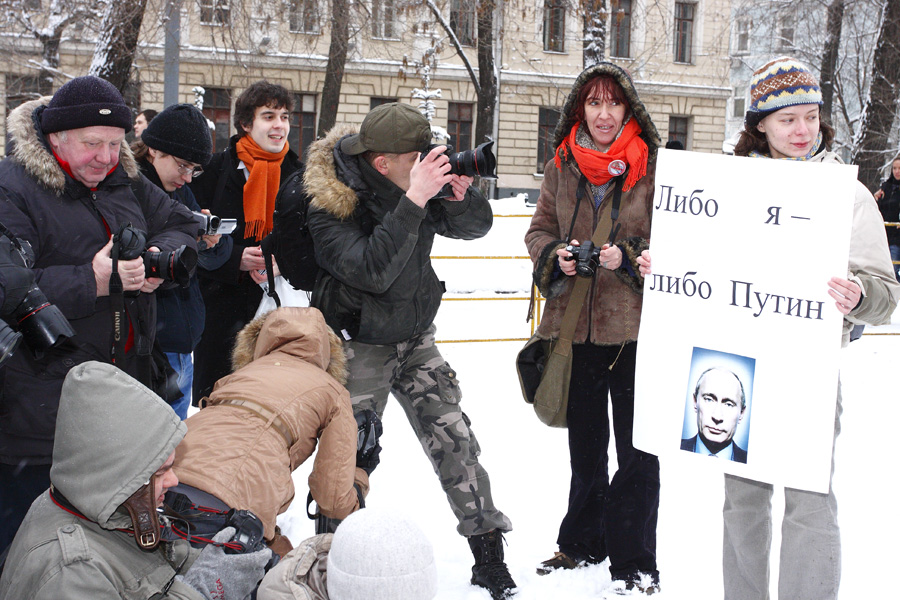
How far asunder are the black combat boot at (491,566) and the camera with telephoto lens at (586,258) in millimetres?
1144

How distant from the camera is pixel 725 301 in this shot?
281 cm

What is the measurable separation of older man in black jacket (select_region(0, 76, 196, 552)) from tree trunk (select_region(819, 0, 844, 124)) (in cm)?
1546

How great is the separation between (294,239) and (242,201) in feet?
4.08

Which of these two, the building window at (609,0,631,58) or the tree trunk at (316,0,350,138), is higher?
the building window at (609,0,631,58)

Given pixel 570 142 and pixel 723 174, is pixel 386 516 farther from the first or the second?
pixel 570 142

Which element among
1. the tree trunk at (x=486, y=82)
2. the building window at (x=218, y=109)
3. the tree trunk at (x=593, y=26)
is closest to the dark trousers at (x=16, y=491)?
the tree trunk at (x=593, y=26)

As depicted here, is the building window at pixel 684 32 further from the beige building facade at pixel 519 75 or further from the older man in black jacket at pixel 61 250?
the older man in black jacket at pixel 61 250

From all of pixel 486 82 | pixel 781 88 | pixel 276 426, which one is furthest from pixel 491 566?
pixel 486 82

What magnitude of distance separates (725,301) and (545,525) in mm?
1769

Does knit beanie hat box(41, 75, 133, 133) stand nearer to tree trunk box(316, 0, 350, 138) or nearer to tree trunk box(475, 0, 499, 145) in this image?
tree trunk box(316, 0, 350, 138)

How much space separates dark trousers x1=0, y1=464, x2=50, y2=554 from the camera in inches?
105

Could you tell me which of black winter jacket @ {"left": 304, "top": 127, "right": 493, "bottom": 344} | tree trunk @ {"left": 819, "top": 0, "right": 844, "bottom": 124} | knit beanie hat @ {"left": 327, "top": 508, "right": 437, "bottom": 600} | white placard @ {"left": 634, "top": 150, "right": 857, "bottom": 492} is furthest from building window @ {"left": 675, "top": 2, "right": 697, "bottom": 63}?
knit beanie hat @ {"left": 327, "top": 508, "right": 437, "bottom": 600}

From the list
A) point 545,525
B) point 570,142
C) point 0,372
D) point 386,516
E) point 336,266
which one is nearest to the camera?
point 386,516

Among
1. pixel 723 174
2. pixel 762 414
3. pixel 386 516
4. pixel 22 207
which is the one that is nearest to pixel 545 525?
pixel 762 414
